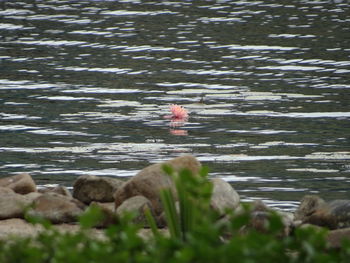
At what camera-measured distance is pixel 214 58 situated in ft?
66.1

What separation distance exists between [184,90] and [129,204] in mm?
8404

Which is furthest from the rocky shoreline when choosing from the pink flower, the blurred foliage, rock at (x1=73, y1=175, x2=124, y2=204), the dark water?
the pink flower

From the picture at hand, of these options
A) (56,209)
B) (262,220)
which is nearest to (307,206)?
(262,220)

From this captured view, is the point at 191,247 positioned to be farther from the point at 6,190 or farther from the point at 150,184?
the point at 6,190

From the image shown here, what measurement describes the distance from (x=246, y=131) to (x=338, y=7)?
1342 cm

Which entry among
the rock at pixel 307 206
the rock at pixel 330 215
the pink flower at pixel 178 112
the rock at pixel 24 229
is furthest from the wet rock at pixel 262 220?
the pink flower at pixel 178 112

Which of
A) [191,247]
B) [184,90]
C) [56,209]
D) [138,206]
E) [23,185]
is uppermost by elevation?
[191,247]

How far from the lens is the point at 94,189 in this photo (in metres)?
9.70

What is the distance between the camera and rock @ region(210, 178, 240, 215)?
28.8 ft

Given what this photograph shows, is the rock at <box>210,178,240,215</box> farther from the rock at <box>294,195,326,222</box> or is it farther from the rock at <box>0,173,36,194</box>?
the rock at <box>0,173,36,194</box>

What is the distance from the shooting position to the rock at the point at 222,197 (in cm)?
878

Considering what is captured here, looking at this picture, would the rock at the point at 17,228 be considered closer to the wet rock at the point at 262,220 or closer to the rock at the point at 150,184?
the rock at the point at 150,184

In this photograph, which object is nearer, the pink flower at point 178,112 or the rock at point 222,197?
the rock at point 222,197

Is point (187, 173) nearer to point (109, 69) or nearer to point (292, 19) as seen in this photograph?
point (109, 69)
